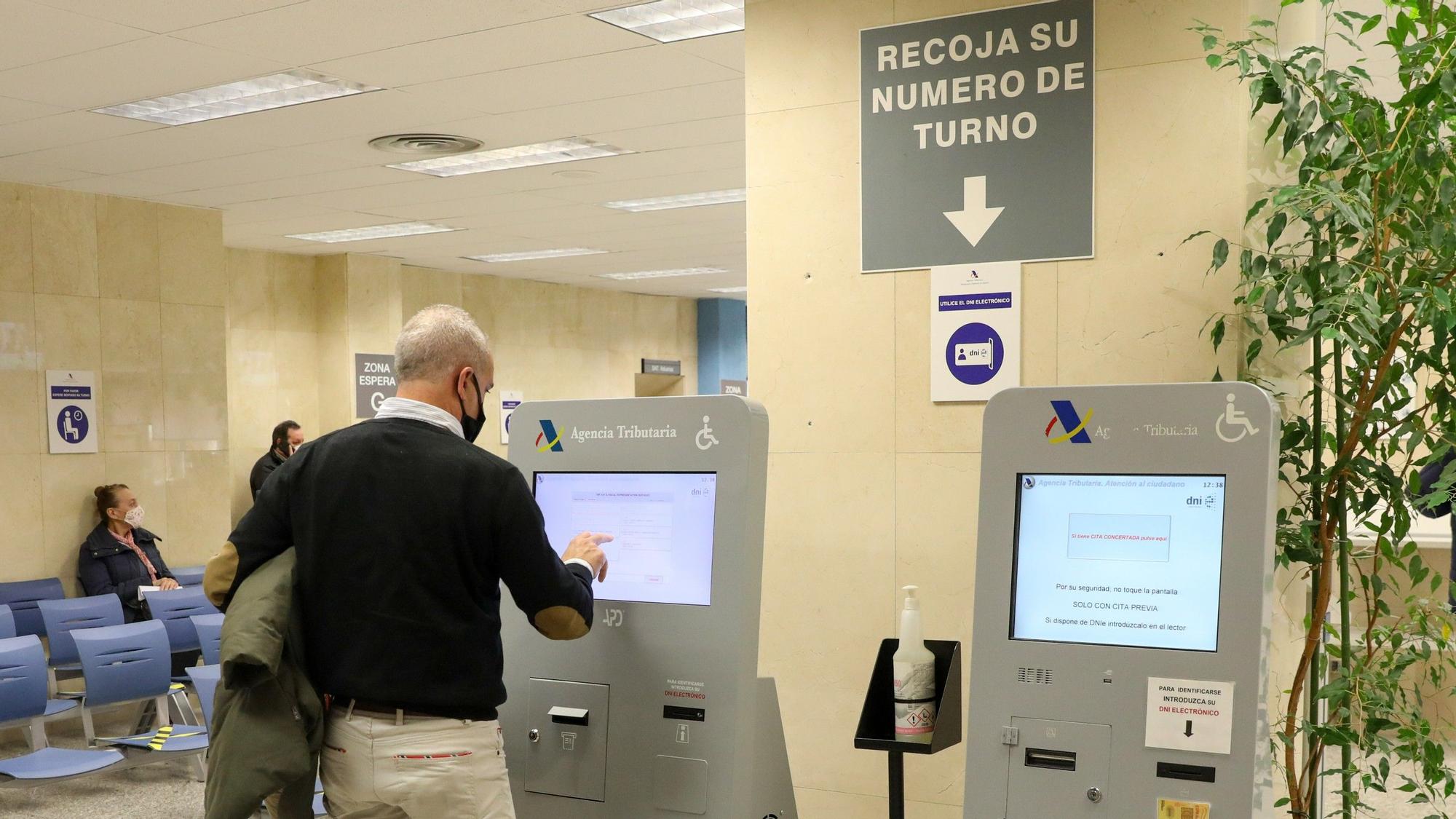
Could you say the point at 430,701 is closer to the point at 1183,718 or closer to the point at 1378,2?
the point at 1183,718

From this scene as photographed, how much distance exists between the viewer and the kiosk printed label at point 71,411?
8414mm

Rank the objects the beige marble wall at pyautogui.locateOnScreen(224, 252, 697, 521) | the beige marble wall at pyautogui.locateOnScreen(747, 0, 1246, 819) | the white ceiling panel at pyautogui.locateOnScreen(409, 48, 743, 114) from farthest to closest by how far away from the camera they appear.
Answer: the beige marble wall at pyautogui.locateOnScreen(224, 252, 697, 521)
the white ceiling panel at pyautogui.locateOnScreen(409, 48, 743, 114)
the beige marble wall at pyautogui.locateOnScreen(747, 0, 1246, 819)

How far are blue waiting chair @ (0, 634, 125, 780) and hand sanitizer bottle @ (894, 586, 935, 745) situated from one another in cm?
385

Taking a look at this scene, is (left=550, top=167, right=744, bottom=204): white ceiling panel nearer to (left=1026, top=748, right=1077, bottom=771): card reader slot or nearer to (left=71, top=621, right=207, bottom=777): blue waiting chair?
(left=71, top=621, right=207, bottom=777): blue waiting chair

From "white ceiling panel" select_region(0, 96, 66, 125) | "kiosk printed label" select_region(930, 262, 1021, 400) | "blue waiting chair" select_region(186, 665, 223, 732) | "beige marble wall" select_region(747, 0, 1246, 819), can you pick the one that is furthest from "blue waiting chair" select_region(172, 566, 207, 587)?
"kiosk printed label" select_region(930, 262, 1021, 400)

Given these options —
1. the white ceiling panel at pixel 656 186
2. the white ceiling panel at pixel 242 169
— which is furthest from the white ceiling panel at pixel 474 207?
the white ceiling panel at pixel 242 169

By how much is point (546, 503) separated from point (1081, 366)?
147 cm

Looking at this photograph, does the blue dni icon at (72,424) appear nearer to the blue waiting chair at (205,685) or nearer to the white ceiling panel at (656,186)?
the white ceiling panel at (656,186)

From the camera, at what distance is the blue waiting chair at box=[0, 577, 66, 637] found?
7.55 meters

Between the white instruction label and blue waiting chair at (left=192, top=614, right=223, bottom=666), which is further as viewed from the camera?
blue waiting chair at (left=192, top=614, right=223, bottom=666)

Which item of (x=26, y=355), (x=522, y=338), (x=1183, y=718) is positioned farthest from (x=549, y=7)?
(x=522, y=338)

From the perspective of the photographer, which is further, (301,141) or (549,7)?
(301,141)

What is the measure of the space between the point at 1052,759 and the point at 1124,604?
36 centimetres

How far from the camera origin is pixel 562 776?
2.98 metres
